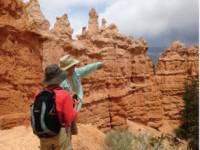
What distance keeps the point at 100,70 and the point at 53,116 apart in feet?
39.6

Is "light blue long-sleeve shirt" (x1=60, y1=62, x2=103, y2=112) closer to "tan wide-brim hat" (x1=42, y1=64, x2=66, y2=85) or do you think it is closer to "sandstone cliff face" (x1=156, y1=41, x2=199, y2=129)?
"tan wide-brim hat" (x1=42, y1=64, x2=66, y2=85)

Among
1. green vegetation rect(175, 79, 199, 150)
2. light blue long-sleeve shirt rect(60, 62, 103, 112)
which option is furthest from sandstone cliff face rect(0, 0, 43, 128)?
green vegetation rect(175, 79, 199, 150)

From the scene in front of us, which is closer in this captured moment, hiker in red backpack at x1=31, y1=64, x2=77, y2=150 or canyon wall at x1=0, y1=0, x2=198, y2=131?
hiker in red backpack at x1=31, y1=64, x2=77, y2=150

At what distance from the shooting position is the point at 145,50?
69.8 ft

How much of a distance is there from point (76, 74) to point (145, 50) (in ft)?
58.4

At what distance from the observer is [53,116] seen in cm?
300

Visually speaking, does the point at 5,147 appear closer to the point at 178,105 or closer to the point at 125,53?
the point at 125,53

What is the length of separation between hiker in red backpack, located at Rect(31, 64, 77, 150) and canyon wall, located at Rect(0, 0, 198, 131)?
15.2 ft

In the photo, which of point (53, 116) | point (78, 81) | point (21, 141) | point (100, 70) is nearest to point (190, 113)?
point (100, 70)

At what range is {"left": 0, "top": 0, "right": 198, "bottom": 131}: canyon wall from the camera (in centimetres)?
799

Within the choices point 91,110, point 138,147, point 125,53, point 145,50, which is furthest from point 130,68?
point 138,147

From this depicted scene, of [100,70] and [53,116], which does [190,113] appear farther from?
[53,116]

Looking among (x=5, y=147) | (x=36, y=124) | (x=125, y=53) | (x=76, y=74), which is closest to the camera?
(x=36, y=124)

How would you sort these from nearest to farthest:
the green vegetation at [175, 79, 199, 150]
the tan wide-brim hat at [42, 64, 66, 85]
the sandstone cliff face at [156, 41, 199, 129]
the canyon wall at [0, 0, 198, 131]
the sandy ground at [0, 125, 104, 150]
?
the tan wide-brim hat at [42, 64, 66, 85], the sandy ground at [0, 125, 104, 150], the canyon wall at [0, 0, 198, 131], the green vegetation at [175, 79, 199, 150], the sandstone cliff face at [156, 41, 199, 129]
